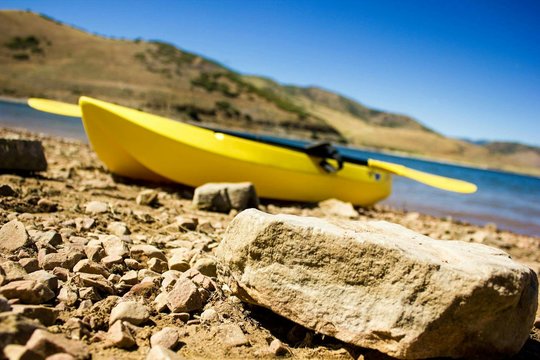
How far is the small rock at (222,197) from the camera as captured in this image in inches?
198

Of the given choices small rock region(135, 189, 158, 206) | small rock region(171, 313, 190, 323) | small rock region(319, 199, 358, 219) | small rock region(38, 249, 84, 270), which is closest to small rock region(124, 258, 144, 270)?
small rock region(38, 249, 84, 270)

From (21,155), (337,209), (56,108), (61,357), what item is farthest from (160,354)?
(56,108)

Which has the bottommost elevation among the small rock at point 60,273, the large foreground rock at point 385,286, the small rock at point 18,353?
the small rock at point 60,273

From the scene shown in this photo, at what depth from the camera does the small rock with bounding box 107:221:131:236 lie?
3.29m

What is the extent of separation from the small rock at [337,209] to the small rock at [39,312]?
196 inches

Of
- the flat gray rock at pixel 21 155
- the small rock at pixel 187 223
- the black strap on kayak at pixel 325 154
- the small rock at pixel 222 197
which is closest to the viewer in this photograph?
the small rock at pixel 187 223

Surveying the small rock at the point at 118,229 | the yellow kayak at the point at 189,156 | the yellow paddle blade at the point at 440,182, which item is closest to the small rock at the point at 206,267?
the small rock at the point at 118,229

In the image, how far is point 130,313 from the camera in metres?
1.97

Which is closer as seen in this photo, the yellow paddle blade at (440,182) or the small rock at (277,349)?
the small rock at (277,349)

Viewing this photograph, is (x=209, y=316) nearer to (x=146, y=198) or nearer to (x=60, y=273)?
(x=60, y=273)

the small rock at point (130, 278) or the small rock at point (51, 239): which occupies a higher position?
the small rock at point (51, 239)

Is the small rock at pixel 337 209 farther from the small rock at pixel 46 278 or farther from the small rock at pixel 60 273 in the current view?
the small rock at pixel 46 278

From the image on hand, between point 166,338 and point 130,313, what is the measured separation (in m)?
0.26

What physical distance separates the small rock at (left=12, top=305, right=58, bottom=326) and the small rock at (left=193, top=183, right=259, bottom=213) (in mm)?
3235
